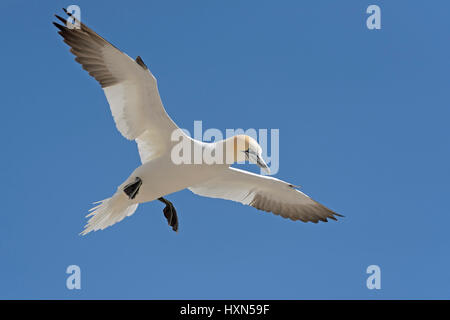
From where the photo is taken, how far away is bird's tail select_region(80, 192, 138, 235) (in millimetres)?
8977

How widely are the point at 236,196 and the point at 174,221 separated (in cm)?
118

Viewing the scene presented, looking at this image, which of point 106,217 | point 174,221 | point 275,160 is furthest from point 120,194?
point 275,160

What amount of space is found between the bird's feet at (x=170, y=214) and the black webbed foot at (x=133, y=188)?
1425 millimetres

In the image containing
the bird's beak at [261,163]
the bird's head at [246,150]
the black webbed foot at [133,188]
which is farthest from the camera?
the black webbed foot at [133,188]

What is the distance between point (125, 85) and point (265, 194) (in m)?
3.36

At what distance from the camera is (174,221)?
10039 mm

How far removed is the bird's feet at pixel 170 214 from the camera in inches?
394

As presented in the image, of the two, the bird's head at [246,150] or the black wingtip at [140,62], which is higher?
the black wingtip at [140,62]

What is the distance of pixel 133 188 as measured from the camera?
28.5 ft

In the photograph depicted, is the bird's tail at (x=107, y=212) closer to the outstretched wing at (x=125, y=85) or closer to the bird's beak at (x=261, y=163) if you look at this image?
the outstretched wing at (x=125, y=85)

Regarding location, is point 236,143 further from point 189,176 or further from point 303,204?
point 303,204

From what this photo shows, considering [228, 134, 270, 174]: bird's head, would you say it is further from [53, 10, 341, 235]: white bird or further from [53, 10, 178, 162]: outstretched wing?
[53, 10, 178, 162]: outstretched wing

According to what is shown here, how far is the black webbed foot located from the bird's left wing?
1619 mm

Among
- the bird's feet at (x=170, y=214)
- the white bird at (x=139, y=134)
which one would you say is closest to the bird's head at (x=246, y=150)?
the white bird at (x=139, y=134)
